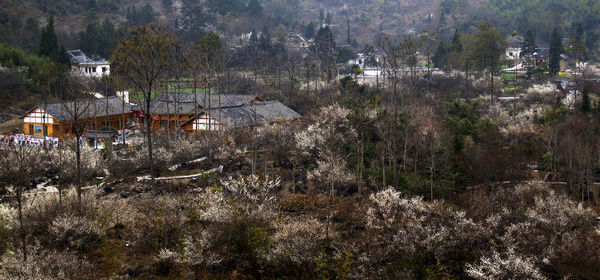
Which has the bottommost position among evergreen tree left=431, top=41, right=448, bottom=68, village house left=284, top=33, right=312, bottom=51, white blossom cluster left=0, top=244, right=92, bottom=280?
white blossom cluster left=0, top=244, right=92, bottom=280

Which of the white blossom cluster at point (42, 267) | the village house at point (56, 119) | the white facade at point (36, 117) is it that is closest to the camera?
the white blossom cluster at point (42, 267)

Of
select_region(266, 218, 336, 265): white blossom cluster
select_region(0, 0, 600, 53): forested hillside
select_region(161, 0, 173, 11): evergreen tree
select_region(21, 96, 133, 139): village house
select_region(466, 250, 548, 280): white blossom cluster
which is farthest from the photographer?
select_region(161, 0, 173, 11): evergreen tree

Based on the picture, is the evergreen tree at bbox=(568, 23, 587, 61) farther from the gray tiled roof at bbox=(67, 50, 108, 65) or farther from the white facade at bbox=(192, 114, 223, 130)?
the gray tiled roof at bbox=(67, 50, 108, 65)

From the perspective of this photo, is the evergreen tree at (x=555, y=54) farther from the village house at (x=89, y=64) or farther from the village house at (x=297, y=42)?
the village house at (x=297, y=42)

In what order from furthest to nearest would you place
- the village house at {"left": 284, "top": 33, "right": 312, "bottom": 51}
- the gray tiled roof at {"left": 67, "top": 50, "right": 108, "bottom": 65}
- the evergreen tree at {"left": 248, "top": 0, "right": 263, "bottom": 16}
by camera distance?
the evergreen tree at {"left": 248, "top": 0, "right": 263, "bottom": 16} → the village house at {"left": 284, "top": 33, "right": 312, "bottom": 51} → the gray tiled roof at {"left": 67, "top": 50, "right": 108, "bottom": 65}

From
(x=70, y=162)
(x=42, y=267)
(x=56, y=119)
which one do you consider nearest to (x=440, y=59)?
(x=56, y=119)

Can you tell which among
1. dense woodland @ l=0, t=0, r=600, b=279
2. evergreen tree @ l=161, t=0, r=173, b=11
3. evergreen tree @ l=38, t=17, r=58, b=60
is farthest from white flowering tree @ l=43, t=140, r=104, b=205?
evergreen tree @ l=161, t=0, r=173, b=11

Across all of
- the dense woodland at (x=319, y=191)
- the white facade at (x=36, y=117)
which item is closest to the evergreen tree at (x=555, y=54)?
the dense woodland at (x=319, y=191)

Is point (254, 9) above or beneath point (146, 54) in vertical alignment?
above

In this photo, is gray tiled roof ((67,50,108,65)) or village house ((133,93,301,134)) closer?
village house ((133,93,301,134))

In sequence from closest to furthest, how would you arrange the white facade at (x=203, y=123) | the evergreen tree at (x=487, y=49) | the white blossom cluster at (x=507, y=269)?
the white blossom cluster at (x=507, y=269) < the white facade at (x=203, y=123) < the evergreen tree at (x=487, y=49)

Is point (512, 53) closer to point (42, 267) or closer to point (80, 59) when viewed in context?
point (80, 59)
